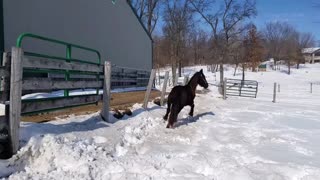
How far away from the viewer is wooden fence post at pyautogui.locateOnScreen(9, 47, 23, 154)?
17.3 ft

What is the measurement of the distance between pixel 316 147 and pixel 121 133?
4022mm

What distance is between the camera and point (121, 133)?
7566 millimetres

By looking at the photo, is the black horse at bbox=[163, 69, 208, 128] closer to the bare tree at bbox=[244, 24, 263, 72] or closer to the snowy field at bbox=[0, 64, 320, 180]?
the snowy field at bbox=[0, 64, 320, 180]

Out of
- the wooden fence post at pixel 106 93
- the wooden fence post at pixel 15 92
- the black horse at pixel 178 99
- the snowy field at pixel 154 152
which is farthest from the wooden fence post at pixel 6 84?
the black horse at pixel 178 99

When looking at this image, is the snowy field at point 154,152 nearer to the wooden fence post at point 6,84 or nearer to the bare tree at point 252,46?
the wooden fence post at point 6,84

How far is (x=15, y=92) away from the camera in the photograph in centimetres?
536

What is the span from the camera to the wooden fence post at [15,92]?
527 centimetres

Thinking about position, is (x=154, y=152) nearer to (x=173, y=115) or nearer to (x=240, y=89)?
(x=173, y=115)

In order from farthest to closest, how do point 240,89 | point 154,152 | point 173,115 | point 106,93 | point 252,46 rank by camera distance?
point 252,46 → point 240,89 → point 173,115 → point 106,93 → point 154,152

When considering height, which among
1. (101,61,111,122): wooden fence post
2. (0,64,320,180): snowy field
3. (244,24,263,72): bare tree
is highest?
(244,24,263,72): bare tree

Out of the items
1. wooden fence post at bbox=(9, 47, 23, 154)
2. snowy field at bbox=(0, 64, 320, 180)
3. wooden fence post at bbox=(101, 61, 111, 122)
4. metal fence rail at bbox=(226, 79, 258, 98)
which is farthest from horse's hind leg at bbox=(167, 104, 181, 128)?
metal fence rail at bbox=(226, 79, 258, 98)

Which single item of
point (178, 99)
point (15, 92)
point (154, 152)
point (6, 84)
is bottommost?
point (154, 152)

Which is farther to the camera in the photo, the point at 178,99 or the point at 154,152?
the point at 178,99

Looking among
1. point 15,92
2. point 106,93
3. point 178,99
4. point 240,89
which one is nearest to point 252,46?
point 240,89
